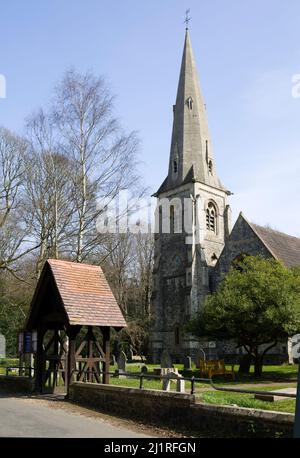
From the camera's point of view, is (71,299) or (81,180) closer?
(71,299)

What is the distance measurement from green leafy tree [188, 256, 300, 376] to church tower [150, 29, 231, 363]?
15261 mm

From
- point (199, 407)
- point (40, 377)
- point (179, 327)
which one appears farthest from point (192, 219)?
point (199, 407)

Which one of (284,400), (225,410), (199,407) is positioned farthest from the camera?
(284,400)

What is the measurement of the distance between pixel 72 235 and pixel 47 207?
1.83 meters

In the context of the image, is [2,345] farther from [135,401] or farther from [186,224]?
[135,401]

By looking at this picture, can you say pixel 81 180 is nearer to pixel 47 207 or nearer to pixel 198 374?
pixel 47 207

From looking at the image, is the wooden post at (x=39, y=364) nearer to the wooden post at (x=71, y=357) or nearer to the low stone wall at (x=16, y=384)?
the low stone wall at (x=16, y=384)

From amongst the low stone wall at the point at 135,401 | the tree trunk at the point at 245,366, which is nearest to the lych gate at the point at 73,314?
the low stone wall at the point at 135,401

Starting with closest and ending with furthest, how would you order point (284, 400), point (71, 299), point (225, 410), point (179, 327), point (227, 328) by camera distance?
point (225, 410)
point (284, 400)
point (71, 299)
point (227, 328)
point (179, 327)

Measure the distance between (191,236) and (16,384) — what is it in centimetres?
2590

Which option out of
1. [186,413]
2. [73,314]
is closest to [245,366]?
[73,314]

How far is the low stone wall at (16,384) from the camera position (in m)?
15.4
